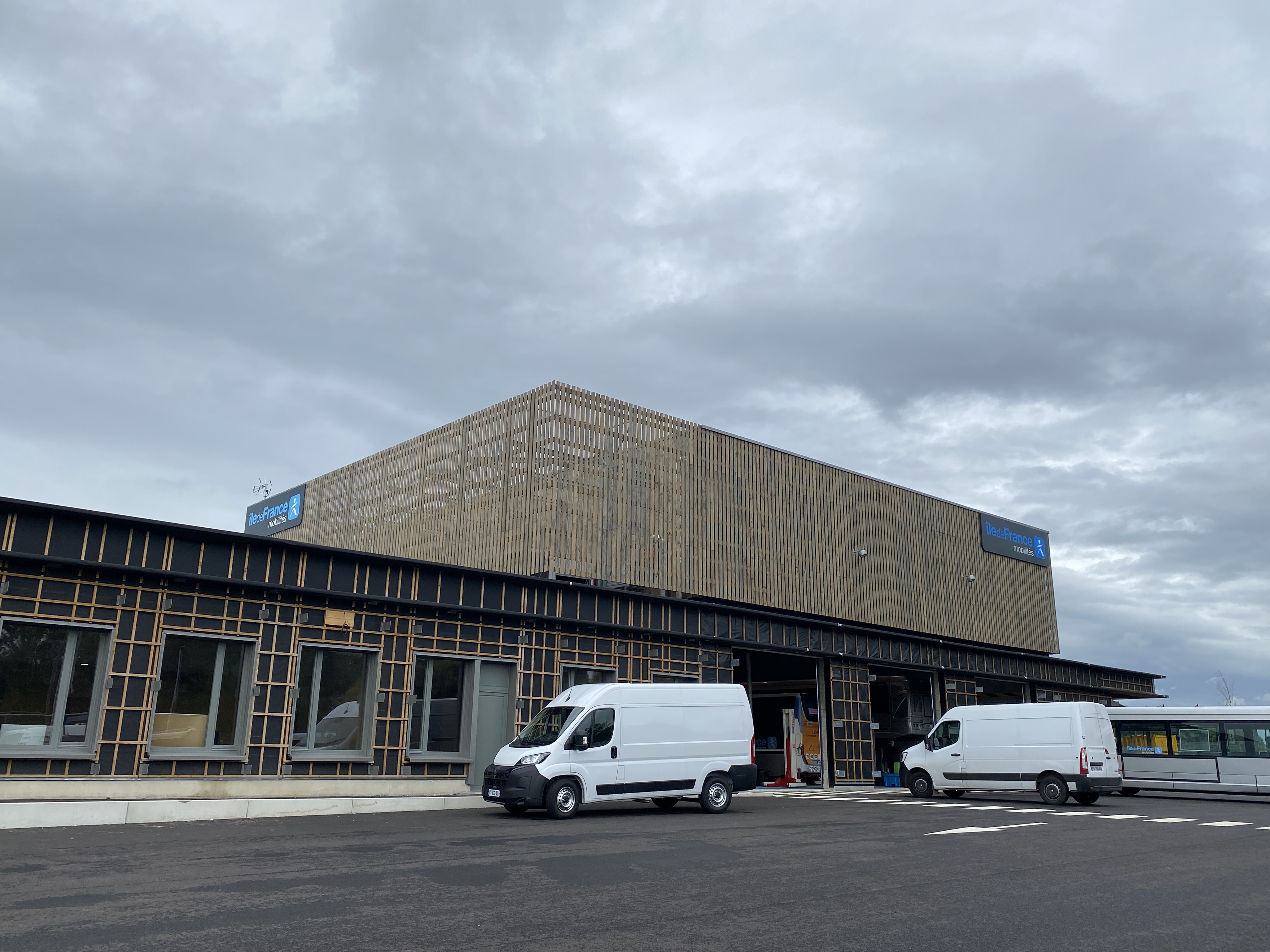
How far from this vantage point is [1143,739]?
27562 millimetres

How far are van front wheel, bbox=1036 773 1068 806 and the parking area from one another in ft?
20.6

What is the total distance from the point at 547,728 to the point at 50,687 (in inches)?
330

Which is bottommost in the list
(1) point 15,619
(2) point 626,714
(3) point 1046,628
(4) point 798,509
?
(2) point 626,714

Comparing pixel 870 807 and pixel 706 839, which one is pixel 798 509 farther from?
pixel 706 839

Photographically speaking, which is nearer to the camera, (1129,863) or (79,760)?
(1129,863)

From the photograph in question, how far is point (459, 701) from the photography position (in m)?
21.5

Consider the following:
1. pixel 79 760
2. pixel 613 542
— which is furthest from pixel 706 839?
pixel 613 542

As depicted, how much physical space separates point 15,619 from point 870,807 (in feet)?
54.9

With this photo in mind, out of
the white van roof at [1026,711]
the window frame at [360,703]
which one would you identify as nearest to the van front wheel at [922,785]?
the white van roof at [1026,711]

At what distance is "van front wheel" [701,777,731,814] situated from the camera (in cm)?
1852

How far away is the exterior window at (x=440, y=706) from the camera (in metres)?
20.8

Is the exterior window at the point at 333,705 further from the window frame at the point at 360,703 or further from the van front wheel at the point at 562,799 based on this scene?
the van front wheel at the point at 562,799

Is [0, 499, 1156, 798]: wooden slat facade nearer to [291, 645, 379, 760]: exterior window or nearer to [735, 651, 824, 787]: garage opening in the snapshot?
[291, 645, 379, 760]: exterior window

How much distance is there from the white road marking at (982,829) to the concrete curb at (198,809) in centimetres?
889
